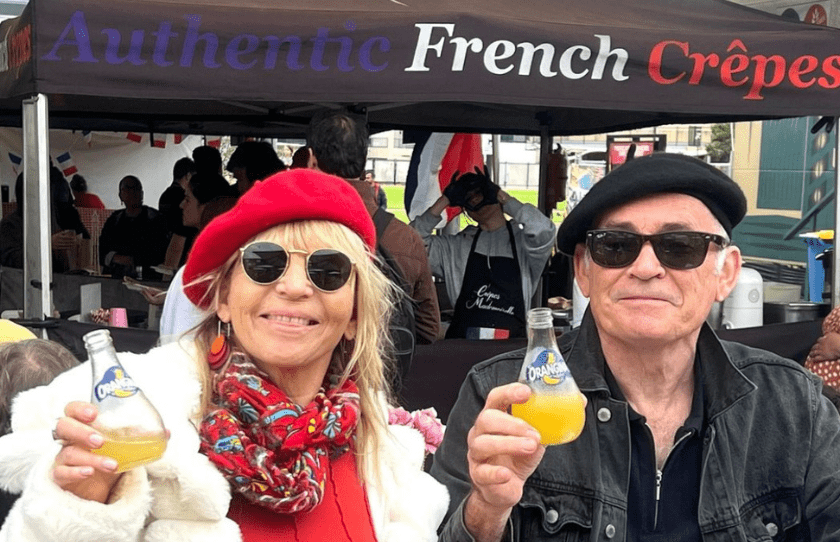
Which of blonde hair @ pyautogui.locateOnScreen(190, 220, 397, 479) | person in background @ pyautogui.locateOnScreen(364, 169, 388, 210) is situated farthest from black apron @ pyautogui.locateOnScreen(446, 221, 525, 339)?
blonde hair @ pyautogui.locateOnScreen(190, 220, 397, 479)

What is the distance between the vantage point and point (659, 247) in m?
2.05

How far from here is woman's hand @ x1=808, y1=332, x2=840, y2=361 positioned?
5.50 metres

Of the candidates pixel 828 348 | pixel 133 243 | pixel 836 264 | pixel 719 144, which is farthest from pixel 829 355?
pixel 719 144

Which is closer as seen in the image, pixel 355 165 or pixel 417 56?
pixel 355 165

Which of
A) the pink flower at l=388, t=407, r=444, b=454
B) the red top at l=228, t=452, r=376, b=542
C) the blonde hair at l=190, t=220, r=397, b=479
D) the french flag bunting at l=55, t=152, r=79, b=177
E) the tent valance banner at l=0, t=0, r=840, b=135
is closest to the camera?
the red top at l=228, t=452, r=376, b=542

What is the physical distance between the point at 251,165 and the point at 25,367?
5441mm

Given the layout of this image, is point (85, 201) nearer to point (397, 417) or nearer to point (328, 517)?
point (397, 417)

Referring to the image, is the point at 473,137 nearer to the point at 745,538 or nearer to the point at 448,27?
the point at 448,27

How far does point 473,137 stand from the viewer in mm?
10406

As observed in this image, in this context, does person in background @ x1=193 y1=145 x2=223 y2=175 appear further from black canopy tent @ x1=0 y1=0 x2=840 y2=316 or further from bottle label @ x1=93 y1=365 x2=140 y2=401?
bottle label @ x1=93 y1=365 x2=140 y2=401

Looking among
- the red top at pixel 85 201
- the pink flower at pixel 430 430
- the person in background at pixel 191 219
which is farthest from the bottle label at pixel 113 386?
the red top at pixel 85 201

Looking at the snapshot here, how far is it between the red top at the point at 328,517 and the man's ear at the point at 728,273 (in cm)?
84

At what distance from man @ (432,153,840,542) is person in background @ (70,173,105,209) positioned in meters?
11.4

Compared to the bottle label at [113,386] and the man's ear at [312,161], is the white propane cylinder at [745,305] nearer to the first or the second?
the man's ear at [312,161]
